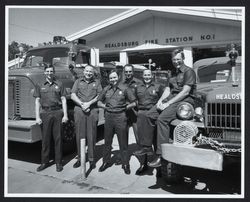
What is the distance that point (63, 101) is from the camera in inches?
175

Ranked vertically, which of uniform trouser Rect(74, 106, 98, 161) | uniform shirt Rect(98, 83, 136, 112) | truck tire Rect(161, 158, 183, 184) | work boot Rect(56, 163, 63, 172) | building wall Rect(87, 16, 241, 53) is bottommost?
work boot Rect(56, 163, 63, 172)

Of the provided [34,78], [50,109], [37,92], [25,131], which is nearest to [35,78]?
[34,78]

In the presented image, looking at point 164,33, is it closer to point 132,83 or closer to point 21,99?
point 132,83

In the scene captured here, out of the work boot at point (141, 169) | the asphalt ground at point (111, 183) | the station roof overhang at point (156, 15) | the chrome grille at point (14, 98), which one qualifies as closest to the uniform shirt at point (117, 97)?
the work boot at point (141, 169)

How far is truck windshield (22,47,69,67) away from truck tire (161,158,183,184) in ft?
10.5

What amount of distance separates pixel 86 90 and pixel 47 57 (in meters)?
1.97

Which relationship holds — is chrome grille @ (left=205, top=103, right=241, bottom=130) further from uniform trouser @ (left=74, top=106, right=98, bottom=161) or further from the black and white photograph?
uniform trouser @ (left=74, top=106, right=98, bottom=161)

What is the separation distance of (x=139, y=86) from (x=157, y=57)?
889 cm

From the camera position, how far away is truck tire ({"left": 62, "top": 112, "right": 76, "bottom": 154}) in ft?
16.9

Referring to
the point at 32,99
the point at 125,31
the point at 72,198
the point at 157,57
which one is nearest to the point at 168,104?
the point at 72,198

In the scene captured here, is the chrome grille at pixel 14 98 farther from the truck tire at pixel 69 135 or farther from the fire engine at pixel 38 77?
the truck tire at pixel 69 135

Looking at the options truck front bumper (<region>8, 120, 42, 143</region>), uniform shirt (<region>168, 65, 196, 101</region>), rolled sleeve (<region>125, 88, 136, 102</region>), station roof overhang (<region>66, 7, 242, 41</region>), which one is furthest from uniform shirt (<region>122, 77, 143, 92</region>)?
station roof overhang (<region>66, 7, 242, 41</region>)

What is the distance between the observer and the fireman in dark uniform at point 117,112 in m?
4.23

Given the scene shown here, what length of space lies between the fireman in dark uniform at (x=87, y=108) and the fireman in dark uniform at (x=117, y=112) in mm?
159
